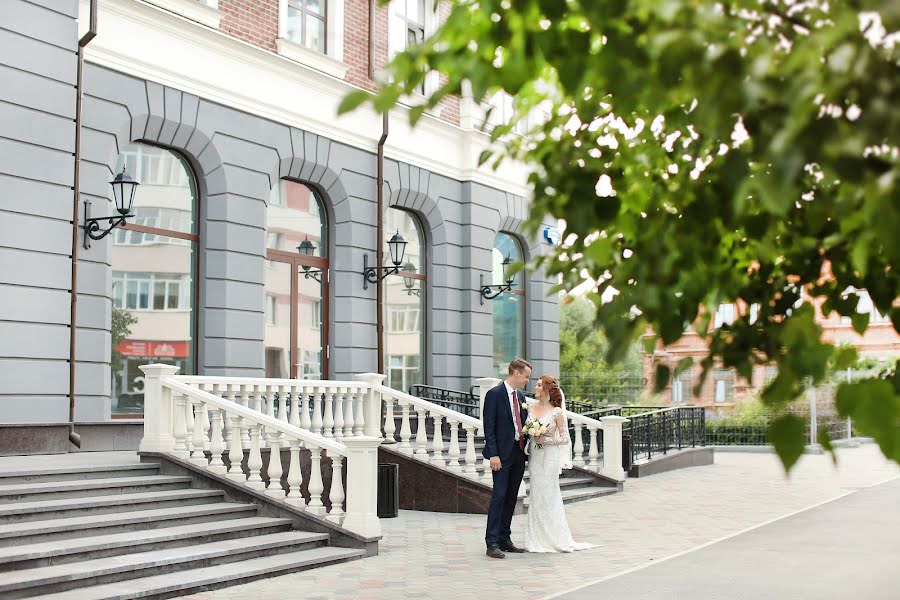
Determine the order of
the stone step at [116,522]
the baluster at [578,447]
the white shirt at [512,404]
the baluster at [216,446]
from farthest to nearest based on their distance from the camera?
the baluster at [578,447], the baluster at [216,446], the white shirt at [512,404], the stone step at [116,522]

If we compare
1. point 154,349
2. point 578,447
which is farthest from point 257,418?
point 578,447

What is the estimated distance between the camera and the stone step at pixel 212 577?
26.2 ft

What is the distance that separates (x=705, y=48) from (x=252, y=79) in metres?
14.5

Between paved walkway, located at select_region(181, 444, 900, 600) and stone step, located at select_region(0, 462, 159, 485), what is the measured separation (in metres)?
2.47

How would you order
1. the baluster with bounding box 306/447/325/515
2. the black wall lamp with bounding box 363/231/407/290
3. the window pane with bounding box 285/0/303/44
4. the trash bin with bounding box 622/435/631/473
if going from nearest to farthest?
the baluster with bounding box 306/447/325/515 < the window pane with bounding box 285/0/303/44 < the black wall lamp with bounding box 363/231/407/290 < the trash bin with bounding box 622/435/631/473

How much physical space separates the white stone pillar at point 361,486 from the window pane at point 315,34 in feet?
30.1

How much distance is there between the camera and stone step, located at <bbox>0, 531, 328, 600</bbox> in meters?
7.87

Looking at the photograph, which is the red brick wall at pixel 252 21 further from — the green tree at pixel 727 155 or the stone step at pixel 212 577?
the green tree at pixel 727 155

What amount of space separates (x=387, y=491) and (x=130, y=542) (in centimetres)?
469

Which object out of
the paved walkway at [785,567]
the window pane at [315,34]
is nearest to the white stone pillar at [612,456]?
the paved walkway at [785,567]

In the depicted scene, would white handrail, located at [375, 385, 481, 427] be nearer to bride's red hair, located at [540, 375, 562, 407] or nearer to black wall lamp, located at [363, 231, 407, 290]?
bride's red hair, located at [540, 375, 562, 407]

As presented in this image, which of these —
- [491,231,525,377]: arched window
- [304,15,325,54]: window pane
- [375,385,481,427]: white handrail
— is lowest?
[375,385,481,427]: white handrail

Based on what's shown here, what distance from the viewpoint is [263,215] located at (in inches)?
651

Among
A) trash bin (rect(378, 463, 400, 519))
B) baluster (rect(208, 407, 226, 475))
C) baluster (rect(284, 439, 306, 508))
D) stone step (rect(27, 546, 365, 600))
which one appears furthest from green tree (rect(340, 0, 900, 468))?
trash bin (rect(378, 463, 400, 519))
